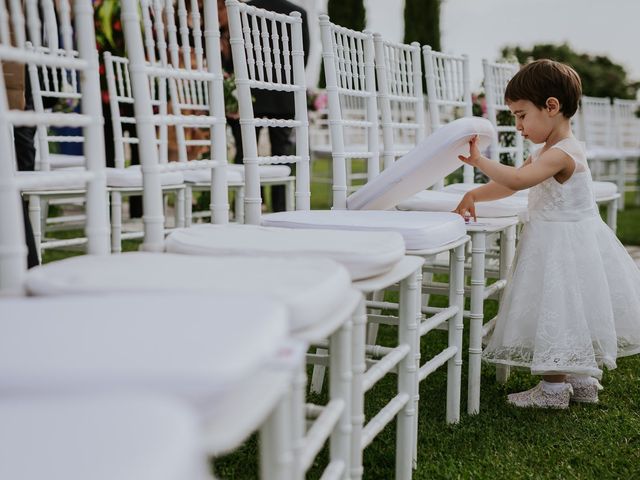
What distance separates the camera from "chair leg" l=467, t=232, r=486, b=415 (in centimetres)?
218

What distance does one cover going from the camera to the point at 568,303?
216 cm

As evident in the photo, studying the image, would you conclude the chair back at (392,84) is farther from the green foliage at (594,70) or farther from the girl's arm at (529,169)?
the green foliage at (594,70)

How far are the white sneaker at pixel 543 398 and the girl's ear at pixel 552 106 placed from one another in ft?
2.65

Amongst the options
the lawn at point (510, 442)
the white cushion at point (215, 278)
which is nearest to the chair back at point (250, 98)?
the lawn at point (510, 442)

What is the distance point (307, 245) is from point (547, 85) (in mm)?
1177

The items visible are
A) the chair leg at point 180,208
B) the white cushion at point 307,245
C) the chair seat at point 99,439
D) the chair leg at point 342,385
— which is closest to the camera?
the chair seat at point 99,439

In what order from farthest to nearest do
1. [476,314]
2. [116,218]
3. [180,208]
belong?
1. [180,208]
2. [116,218]
3. [476,314]

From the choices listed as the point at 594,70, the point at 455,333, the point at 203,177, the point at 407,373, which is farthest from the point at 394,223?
the point at 594,70

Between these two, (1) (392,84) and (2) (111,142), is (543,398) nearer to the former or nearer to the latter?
(1) (392,84)

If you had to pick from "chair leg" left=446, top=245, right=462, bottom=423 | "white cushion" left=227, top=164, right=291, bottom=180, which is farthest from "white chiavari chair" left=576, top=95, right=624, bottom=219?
"chair leg" left=446, top=245, right=462, bottom=423

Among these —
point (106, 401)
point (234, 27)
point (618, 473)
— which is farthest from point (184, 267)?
point (618, 473)

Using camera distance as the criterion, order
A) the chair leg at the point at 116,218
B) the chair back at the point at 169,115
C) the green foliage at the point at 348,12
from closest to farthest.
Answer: the chair back at the point at 169,115 < the chair leg at the point at 116,218 < the green foliage at the point at 348,12

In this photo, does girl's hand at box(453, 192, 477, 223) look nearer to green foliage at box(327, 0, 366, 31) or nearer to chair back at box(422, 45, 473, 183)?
chair back at box(422, 45, 473, 183)

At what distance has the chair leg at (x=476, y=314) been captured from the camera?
2.18m
